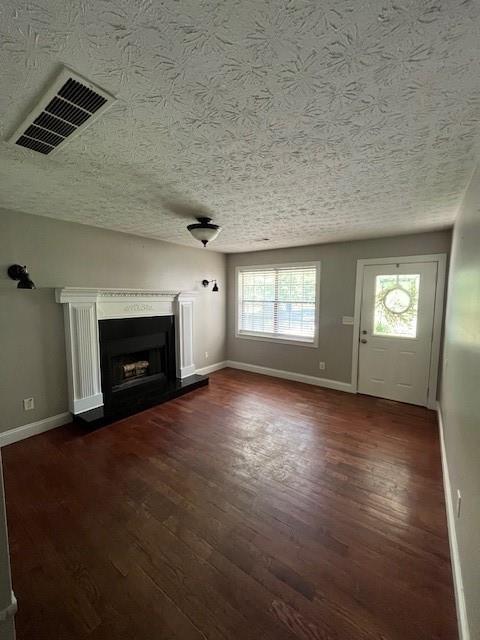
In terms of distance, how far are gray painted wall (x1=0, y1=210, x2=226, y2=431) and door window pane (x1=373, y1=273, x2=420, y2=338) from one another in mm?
3597

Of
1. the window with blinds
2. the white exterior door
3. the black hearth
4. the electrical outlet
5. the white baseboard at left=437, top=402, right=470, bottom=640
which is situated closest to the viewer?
the white baseboard at left=437, top=402, right=470, bottom=640

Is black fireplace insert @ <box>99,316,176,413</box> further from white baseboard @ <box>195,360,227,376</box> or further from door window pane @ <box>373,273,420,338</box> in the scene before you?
door window pane @ <box>373,273,420,338</box>

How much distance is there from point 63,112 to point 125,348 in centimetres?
304

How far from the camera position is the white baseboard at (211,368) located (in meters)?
5.26

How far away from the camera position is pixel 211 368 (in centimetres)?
548

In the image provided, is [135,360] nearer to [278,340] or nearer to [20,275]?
[20,275]

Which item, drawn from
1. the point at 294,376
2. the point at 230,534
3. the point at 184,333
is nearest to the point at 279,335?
the point at 294,376

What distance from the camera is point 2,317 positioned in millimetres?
2752

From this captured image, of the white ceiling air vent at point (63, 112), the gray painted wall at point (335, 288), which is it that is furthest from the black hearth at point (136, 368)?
the white ceiling air vent at point (63, 112)

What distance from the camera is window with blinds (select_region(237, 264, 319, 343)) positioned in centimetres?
471

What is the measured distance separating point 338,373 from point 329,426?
1.39 m

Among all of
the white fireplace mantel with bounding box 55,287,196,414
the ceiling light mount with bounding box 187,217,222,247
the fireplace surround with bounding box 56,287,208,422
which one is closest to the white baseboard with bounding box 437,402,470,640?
the ceiling light mount with bounding box 187,217,222,247

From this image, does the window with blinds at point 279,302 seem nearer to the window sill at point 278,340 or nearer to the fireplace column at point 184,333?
the window sill at point 278,340

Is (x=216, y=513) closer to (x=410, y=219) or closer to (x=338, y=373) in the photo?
(x=338, y=373)
